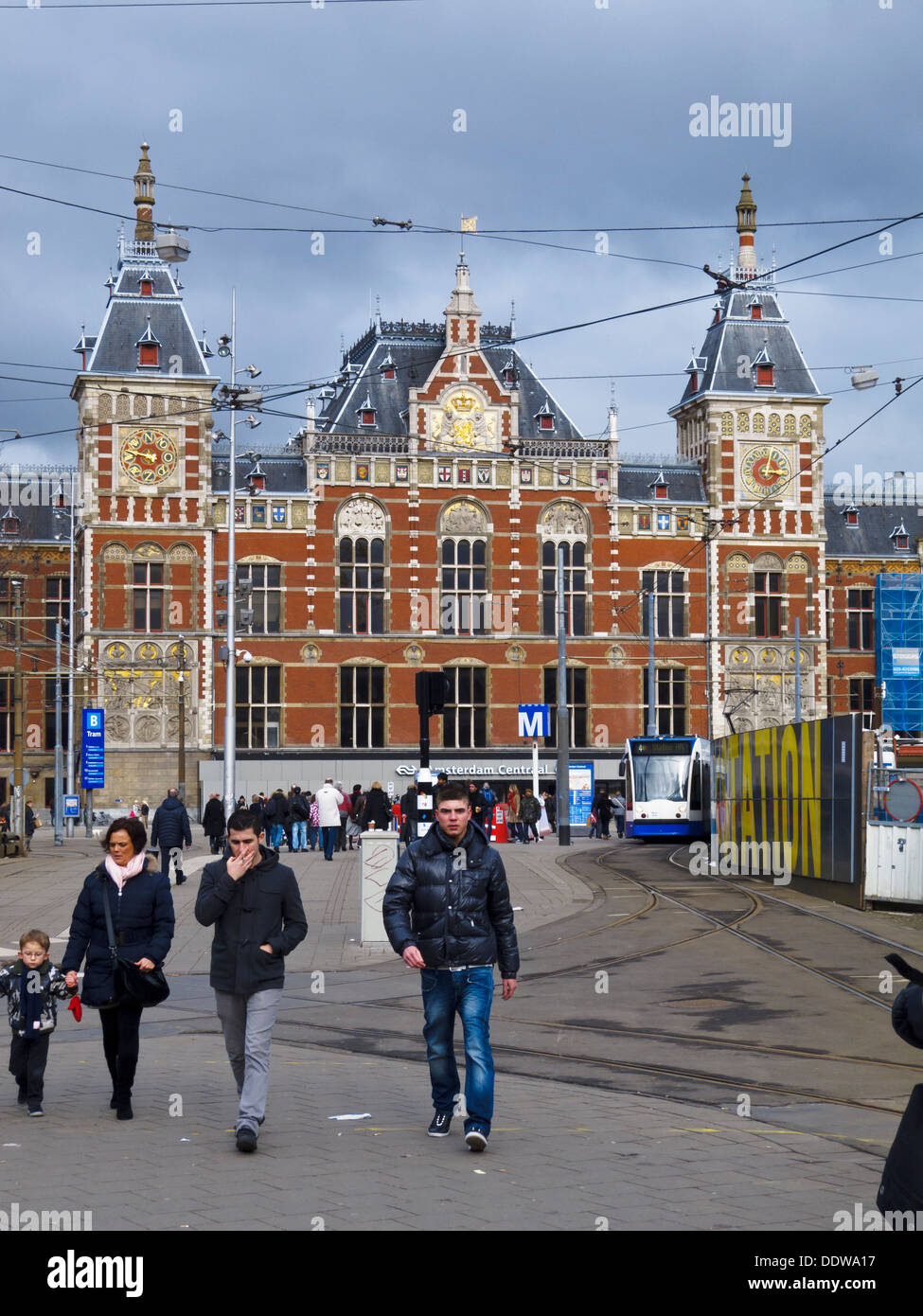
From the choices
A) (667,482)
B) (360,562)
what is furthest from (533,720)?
(667,482)

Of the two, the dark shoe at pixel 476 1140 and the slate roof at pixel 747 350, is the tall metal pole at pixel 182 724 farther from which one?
the dark shoe at pixel 476 1140

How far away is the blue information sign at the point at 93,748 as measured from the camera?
118ft

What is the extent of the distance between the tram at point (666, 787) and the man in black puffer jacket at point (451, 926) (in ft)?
91.1

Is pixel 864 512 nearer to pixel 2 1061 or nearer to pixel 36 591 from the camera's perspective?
pixel 36 591

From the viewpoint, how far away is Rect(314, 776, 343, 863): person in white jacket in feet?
96.5

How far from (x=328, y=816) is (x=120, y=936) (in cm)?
2195

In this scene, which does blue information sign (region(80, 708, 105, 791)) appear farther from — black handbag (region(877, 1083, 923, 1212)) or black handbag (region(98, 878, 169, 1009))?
black handbag (region(877, 1083, 923, 1212))

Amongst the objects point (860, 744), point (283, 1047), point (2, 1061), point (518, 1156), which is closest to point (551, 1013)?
point (283, 1047)

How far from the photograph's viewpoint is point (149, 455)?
50.0 m

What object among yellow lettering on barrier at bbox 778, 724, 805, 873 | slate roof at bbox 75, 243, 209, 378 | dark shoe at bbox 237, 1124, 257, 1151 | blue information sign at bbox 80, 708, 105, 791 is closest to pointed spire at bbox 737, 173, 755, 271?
slate roof at bbox 75, 243, 209, 378

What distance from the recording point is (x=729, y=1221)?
5.67m

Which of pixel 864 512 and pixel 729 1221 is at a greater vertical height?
pixel 864 512

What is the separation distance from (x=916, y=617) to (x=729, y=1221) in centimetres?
5341

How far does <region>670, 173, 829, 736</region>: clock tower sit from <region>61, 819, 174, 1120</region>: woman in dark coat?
46601 mm
